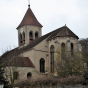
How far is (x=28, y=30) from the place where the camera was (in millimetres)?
47531

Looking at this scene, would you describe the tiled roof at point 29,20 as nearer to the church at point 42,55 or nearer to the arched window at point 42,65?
the church at point 42,55

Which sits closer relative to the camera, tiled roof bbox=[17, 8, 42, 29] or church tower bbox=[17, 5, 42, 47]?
church tower bbox=[17, 5, 42, 47]

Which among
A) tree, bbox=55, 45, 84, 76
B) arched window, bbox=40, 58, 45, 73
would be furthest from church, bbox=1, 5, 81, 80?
tree, bbox=55, 45, 84, 76

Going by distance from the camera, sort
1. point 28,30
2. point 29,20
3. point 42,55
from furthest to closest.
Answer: point 29,20, point 28,30, point 42,55

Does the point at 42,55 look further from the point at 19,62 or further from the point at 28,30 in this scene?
the point at 28,30

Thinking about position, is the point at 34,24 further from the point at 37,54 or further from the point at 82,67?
the point at 82,67

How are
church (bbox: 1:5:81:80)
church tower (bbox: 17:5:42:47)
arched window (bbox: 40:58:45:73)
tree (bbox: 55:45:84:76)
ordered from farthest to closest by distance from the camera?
church tower (bbox: 17:5:42:47) < arched window (bbox: 40:58:45:73) < church (bbox: 1:5:81:80) < tree (bbox: 55:45:84:76)

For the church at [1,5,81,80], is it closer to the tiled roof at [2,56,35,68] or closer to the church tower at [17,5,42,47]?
the tiled roof at [2,56,35,68]

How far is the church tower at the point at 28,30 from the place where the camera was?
4744cm

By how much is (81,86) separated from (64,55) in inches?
314

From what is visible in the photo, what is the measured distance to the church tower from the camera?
47438 mm

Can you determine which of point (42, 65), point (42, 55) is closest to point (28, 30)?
point (42, 55)

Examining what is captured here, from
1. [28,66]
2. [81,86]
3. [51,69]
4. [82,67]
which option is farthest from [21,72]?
[81,86]

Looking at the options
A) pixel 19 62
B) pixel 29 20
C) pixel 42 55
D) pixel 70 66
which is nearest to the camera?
pixel 70 66
